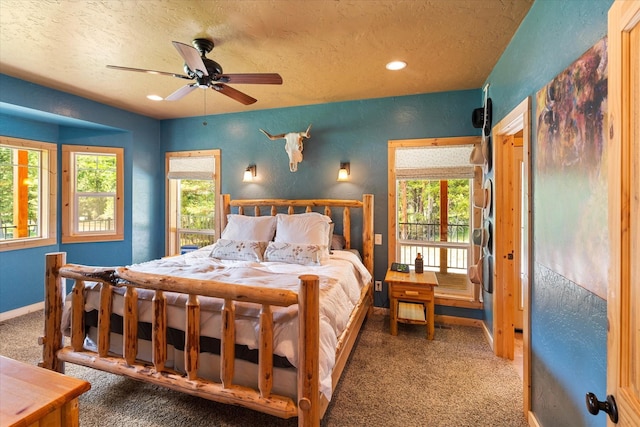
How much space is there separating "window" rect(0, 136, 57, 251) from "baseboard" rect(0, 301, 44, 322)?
73 cm

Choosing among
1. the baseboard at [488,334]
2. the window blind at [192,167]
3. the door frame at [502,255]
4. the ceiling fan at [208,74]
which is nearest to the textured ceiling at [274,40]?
the ceiling fan at [208,74]

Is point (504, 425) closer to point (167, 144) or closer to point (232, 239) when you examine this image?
point (232, 239)

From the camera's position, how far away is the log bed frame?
145 cm

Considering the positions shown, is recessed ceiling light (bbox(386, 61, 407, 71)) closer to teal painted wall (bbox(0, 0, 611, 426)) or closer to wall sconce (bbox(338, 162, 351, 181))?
teal painted wall (bbox(0, 0, 611, 426))

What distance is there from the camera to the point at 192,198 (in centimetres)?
457

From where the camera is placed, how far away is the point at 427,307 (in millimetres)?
2928

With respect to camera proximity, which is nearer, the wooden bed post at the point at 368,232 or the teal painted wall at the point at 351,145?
the teal painted wall at the point at 351,145

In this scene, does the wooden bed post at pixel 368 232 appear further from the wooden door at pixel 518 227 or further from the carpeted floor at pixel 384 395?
the wooden door at pixel 518 227

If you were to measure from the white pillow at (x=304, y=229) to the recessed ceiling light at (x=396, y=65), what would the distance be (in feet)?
5.37

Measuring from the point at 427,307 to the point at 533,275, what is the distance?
1.31m

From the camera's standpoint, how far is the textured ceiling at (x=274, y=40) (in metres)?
1.90

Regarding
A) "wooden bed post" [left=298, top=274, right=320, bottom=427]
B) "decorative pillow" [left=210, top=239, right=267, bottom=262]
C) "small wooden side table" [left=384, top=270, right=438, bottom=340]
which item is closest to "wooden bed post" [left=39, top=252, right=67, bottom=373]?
"decorative pillow" [left=210, top=239, right=267, bottom=262]

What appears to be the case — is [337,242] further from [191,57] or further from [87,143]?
[87,143]

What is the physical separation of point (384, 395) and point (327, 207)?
6.88 ft
